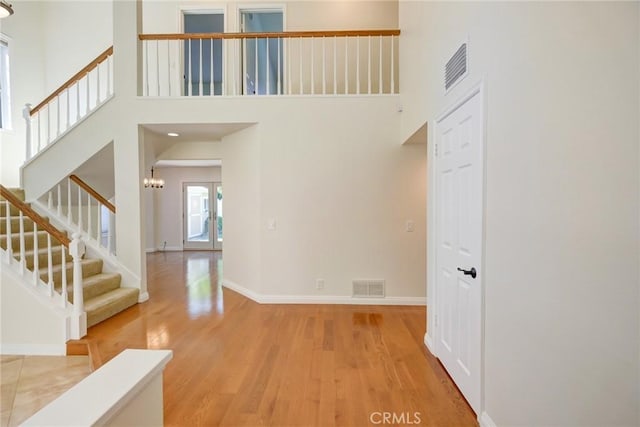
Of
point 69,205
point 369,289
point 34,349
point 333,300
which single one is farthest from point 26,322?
point 369,289

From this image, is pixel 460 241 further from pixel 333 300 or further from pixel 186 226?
pixel 186 226

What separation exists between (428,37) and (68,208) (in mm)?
5078

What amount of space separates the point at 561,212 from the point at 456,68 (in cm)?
138

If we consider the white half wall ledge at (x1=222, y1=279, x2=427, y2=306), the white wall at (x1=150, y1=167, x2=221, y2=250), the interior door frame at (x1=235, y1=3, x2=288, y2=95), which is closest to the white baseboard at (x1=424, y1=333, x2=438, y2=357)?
the white half wall ledge at (x1=222, y1=279, x2=427, y2=306)

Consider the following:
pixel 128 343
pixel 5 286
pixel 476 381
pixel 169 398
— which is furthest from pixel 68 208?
pixel 476 381

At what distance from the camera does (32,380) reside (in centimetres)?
266

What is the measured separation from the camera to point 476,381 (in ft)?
6.52

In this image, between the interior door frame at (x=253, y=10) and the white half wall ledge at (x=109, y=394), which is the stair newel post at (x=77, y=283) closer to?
the white half wall ledge at (x=109, y=394)

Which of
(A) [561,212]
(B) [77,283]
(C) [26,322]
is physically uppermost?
(A) [561,212]

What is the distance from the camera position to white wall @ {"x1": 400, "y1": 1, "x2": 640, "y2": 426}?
1101 mm

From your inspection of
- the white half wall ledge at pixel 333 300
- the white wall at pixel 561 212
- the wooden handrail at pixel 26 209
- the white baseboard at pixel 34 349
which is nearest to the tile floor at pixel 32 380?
the white baseboard at pixel 34 349

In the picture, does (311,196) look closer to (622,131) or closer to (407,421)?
(407,421)

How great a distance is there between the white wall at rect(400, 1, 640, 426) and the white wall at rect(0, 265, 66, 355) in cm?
386

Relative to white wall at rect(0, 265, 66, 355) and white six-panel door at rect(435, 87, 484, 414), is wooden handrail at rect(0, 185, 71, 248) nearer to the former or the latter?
white wall at rect(0, 265, 66, 355)
